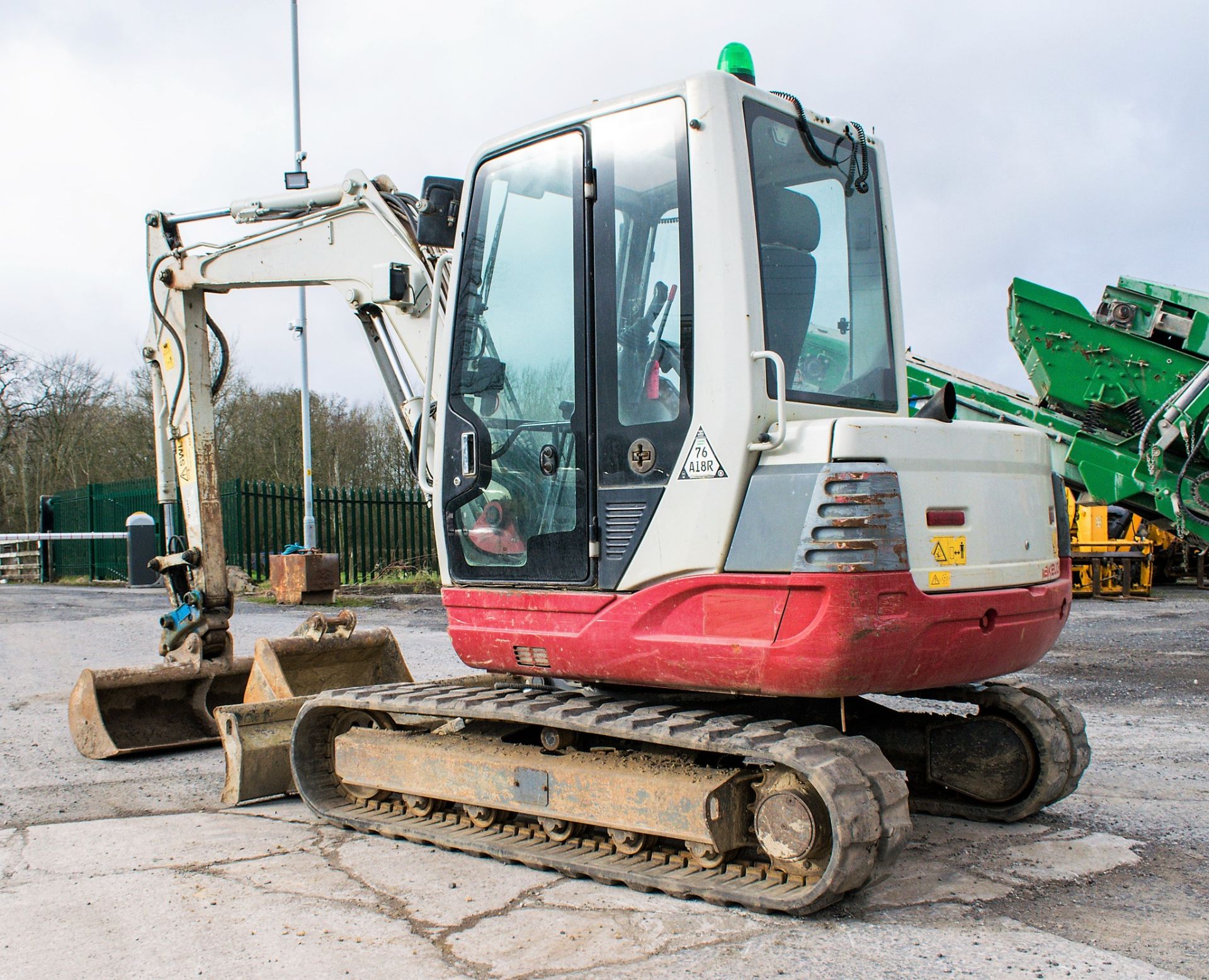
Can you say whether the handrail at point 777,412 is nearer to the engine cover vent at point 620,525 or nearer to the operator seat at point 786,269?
the operator seat at point 786,269

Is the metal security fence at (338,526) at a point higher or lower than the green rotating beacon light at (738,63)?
lower

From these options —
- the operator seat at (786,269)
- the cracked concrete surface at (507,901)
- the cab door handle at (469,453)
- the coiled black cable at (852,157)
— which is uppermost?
the coiled black cable at (852,157)

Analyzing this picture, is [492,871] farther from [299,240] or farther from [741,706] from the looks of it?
[299,240]

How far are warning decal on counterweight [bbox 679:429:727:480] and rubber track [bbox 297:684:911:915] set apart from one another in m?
0.81

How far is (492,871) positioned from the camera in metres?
3.97

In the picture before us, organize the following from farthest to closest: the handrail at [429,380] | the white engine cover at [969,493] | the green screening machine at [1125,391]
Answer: the green screening machine at [1125,391]
the handrail at [429,380]
the white engine cover at [969,493]

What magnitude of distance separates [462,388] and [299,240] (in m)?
1.88

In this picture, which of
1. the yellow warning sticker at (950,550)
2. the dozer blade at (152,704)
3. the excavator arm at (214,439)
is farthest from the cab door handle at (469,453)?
the dozer blade at (152,704)

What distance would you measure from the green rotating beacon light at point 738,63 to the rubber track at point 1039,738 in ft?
7.92

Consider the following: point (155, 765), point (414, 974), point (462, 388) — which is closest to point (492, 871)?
point (414, 974)

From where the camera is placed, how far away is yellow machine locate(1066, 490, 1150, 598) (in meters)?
14.8

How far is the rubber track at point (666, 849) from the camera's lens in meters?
3.27

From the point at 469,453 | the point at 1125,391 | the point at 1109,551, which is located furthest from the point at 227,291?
the point at 1109,551

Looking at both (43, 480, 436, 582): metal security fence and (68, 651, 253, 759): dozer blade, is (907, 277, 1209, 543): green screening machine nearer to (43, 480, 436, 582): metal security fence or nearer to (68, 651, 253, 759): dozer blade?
(43, 480, 436, 582): metal security fence
